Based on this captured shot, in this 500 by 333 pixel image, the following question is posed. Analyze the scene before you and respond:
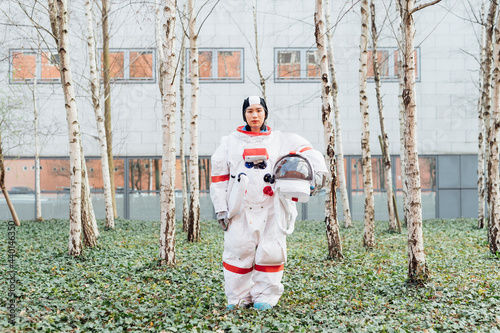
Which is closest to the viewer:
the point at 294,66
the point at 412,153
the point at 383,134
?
the point at 412,153

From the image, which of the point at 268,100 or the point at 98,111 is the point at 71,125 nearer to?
the point at 98,111

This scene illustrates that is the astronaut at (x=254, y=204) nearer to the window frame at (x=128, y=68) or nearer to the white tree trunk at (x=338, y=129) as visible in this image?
the white tree trunk at (x=338, y=129)

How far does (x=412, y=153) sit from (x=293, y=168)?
2.14 metres

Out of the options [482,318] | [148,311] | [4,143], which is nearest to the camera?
[482,318]

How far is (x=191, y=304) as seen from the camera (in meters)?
6.44

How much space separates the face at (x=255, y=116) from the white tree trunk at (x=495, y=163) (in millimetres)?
5278

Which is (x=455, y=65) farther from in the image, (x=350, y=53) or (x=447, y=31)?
(x=350, y=53)

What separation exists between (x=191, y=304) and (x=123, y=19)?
53.3 feet

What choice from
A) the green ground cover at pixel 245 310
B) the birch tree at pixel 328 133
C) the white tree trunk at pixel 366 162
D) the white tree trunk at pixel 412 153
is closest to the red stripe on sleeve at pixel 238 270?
the green ground cover at pixel 245 310

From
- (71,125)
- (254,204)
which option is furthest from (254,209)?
(71,125)

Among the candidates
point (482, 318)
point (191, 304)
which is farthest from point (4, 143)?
point (482, 318)

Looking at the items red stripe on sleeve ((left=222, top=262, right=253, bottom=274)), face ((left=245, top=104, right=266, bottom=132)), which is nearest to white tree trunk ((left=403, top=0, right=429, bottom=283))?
face ((left=245, top=104, right=266, bottom=132))

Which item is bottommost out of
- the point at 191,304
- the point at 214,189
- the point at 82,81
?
the point at 191,304

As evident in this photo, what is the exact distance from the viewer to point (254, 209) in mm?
5930
